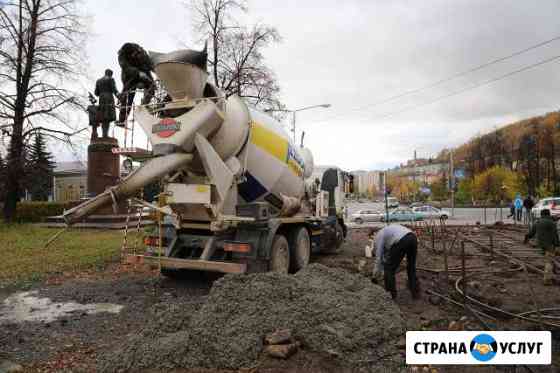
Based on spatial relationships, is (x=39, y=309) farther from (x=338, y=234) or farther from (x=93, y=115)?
(x=93, y=115)

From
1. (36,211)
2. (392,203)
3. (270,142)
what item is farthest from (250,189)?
(392,203)

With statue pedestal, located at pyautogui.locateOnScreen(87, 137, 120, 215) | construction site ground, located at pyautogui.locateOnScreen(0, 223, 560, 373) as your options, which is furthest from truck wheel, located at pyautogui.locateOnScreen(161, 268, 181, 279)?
statue pedestal, located at pyautogui.locateOnScreen(87, 137, 120, 215)

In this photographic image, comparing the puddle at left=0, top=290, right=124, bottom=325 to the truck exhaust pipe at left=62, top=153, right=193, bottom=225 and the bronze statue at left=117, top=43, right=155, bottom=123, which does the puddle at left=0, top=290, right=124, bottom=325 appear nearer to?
the truck exhaust pipe at left=62, top=153, right=193, bottom=225

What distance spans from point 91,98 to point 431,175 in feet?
370

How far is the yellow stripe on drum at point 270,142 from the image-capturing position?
7031 mm

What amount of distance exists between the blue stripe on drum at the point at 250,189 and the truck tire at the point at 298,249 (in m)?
1.14

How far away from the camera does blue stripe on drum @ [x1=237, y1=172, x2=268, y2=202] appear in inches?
274

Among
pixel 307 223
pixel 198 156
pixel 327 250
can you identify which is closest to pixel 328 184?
pixel 327 250

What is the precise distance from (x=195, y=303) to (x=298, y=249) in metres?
3.25

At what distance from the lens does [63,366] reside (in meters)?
3.79

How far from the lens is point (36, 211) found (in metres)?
20.8

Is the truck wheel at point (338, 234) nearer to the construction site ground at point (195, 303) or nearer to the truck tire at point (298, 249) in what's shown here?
the construction site ground at point (195, 303)

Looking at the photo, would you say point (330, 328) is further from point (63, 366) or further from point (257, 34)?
point (257, 34)

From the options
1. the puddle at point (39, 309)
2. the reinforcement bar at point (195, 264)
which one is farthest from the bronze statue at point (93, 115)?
the reinforcement bar at point (195, 264)
